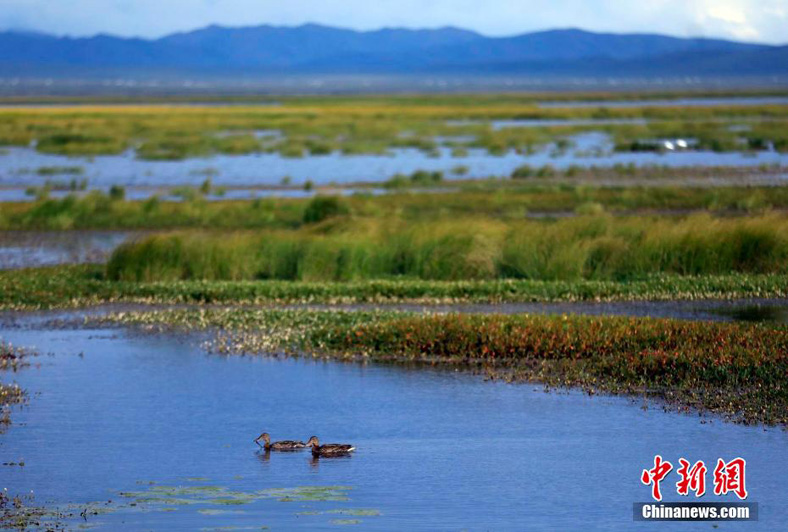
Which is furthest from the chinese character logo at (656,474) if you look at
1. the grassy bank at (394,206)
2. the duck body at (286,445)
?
the grassy bank at (394,206)

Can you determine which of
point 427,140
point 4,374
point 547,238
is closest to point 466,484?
point 4,374

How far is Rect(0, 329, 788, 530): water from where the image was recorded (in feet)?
37.2

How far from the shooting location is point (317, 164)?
5888cm

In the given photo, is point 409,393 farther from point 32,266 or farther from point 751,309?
point 32,266

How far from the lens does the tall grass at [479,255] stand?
24203 mm

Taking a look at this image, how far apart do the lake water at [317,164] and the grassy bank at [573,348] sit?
27.5 m

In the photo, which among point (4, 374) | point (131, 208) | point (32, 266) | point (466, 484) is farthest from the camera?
point (131, 208)

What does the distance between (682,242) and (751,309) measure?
351 centimetres

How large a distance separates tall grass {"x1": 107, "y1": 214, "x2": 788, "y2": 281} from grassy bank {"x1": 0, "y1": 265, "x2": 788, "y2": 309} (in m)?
0.83

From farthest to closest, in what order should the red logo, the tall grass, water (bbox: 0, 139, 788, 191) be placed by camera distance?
1. water (bbox: 0, 139, 788, 191)
2. the tall grass
3. the red logo

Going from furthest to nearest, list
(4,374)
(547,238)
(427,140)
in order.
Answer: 1. (427,140)
2. (547,238)
3. (4,374)

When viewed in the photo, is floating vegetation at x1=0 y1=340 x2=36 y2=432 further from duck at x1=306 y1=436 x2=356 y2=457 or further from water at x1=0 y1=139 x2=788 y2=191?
water at x1=0 y1=139 x2=788 y2=191

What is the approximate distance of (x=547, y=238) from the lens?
24906 millimetres

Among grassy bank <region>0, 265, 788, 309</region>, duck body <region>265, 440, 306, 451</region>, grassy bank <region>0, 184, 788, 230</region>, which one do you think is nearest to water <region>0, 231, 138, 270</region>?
grassy bank <region>0, 184, 788, 230</region>
